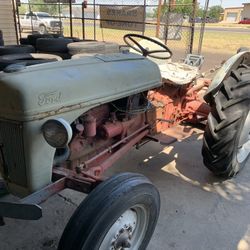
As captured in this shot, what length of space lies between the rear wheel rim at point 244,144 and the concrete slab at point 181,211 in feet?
0.67

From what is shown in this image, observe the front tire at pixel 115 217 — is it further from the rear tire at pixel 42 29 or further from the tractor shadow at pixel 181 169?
the rear tire at pixel 42 29

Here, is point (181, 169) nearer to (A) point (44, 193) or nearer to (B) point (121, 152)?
(B) point (121, 152)

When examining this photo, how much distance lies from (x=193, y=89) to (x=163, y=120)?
0.81 metres

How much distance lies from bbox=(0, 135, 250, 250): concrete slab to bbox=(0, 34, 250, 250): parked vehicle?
0.26 m

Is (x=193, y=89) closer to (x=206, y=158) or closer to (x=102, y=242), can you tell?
(x=206, y=158)

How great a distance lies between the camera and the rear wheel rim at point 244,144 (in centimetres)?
325

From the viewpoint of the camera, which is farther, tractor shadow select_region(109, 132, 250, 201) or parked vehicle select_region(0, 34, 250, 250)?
tractor shadow select_region(109, 132, 250, 201)

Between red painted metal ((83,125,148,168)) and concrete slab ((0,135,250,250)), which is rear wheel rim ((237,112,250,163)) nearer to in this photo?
concrete slab ((0,135,250,250))

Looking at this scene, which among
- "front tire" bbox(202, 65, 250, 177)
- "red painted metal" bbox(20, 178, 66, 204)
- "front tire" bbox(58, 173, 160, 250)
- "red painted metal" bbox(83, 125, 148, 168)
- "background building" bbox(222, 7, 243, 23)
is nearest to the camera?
"front tire" bbox(58, 173, 160, 250)

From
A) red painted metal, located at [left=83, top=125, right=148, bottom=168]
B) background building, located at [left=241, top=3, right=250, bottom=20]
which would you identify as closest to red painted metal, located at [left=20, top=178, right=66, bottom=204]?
red painted metal, located at [left=83, top=125, right=148, bottom=168]

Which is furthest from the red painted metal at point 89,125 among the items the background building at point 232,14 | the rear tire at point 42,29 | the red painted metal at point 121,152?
the background building at point 232,14

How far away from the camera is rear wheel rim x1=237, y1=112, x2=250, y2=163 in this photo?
325 centimetres

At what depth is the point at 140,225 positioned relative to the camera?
2211 millimetres

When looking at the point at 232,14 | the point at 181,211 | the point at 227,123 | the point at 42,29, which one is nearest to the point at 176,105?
the point at 227,123
